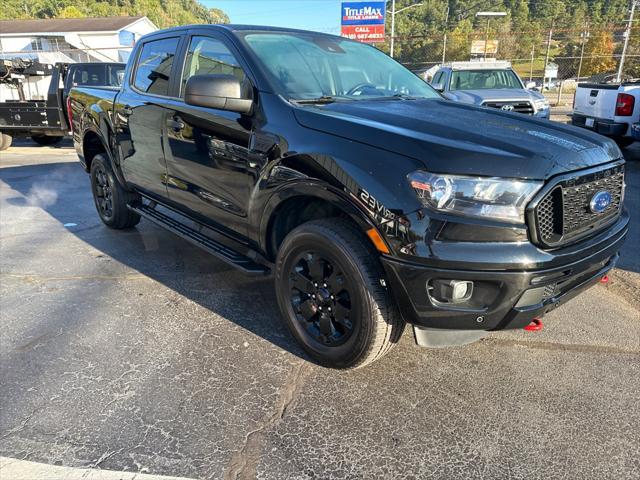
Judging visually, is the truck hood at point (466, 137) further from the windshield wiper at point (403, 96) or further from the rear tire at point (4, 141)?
the rear tire at point (4, 141)

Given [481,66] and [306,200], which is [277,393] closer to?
[306,200]

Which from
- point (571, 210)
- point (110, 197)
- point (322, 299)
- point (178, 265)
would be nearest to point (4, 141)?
point (110, 197)

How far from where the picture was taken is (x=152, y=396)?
2.60 meters

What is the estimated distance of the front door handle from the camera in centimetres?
358

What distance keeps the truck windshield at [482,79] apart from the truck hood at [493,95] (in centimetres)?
86

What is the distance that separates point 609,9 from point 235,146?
53345 mm

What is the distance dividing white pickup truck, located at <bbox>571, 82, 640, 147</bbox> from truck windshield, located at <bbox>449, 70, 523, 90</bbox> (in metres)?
1.68

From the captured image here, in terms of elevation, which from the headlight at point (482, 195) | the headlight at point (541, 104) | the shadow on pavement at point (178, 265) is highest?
the headlight at point (482, 195)

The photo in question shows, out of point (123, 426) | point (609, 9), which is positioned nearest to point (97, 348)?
point (123, 426)

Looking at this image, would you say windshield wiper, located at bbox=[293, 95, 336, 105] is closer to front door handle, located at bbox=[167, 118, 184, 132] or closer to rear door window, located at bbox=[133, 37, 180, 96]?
front door handle, located at bbox=[167, 118, 184, 132]

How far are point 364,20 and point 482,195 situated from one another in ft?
106

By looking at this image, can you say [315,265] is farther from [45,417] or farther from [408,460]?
[45,417]

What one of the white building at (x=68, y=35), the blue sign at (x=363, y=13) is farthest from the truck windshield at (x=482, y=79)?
the white building at (x=68, y=35)

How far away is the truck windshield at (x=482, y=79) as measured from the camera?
36.0ft
